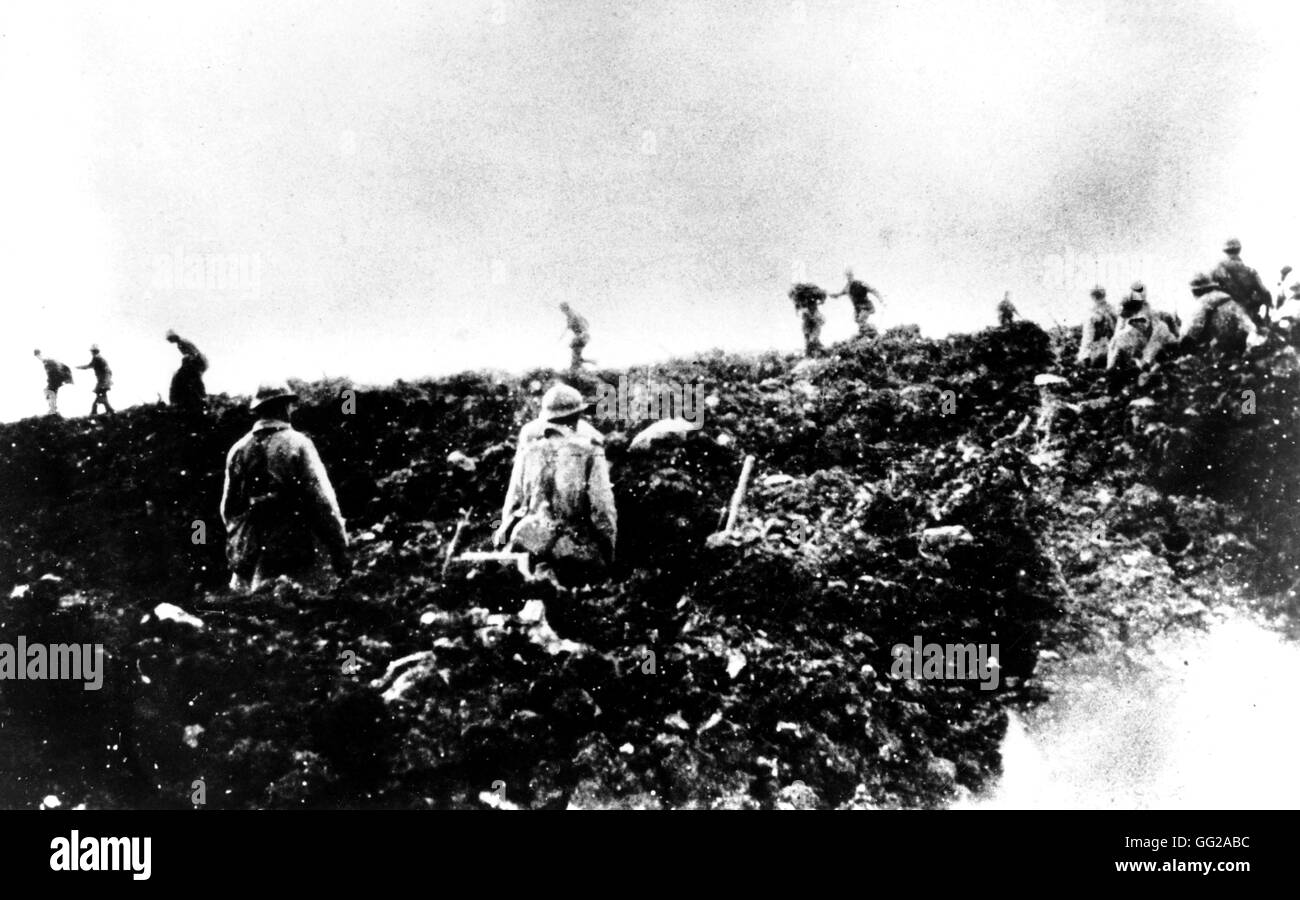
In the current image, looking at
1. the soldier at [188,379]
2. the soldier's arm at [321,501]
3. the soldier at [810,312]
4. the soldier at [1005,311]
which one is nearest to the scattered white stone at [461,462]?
the soldier's arm at [321,501]

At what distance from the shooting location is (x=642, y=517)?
546cm

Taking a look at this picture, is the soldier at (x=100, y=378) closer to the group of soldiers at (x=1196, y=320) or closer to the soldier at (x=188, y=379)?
the soldier at (x=188, y=379)

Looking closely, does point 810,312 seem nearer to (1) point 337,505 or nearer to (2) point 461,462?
(2) point 461,462

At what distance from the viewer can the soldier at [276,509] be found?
5254mm

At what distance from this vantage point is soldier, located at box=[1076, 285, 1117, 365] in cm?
616

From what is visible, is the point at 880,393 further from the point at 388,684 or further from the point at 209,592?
the point at 209,592

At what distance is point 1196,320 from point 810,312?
9.58 ft

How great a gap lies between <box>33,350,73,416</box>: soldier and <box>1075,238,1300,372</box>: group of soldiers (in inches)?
321

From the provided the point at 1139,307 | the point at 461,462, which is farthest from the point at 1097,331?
the point at 461,462

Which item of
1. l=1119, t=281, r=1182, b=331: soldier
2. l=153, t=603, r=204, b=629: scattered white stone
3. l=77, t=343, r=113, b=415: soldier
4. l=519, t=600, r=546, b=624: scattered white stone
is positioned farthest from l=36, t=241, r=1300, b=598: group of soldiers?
l=77, t=343, r=113, b=415: soldier

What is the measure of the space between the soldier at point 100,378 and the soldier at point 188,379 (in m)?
0.55

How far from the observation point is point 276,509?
5258 millimetres

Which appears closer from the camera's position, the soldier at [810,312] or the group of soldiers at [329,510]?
the group of soldiers at [329,510]

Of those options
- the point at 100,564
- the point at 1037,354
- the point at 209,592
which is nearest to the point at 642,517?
the point at 209,592
